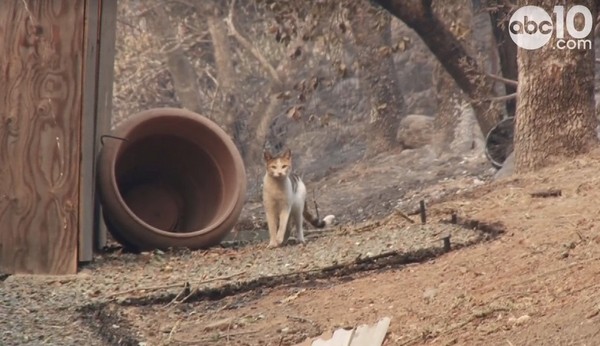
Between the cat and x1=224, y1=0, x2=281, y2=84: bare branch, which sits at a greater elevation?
x1=224, y1=0, x2=281, y2=84: bare branch

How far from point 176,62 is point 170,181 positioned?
11.2 m

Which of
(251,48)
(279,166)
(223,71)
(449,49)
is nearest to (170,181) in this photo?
(279,166)

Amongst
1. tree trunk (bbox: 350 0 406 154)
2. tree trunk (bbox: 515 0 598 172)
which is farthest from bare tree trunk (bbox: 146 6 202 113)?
tree trunk (bbox: 515 0 598 172)

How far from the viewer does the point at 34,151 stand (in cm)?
875

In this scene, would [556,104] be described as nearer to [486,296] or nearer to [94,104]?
[94,104]

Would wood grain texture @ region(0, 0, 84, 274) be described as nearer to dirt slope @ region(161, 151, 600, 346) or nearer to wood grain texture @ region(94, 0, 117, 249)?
wood grain texture @ region(94, 0, 117, 249)

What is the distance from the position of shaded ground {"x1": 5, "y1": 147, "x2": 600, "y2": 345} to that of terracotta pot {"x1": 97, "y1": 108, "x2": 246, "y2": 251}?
0.90ft

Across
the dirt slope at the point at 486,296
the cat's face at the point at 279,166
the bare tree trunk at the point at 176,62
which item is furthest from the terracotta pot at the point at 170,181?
the bare tree trunk at the point at 176,62

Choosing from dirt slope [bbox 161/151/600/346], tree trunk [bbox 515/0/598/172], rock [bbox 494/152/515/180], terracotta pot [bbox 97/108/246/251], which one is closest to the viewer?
dirt slope [bbox 161/151/600/346]

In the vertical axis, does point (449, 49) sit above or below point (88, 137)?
above

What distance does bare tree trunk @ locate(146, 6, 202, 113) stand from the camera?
Result: 71.2 feet

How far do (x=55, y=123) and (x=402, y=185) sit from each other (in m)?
7.22

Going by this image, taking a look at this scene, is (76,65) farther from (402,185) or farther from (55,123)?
(402,185)

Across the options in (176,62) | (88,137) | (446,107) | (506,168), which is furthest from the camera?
(176,62)
